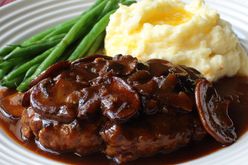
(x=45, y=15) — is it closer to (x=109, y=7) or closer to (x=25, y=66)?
(x=109, y=7)

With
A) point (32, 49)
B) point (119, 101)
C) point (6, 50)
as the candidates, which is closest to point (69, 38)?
point (32, 49)

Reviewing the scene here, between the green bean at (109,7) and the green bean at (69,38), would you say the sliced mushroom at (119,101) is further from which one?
the green bean at (109,7)

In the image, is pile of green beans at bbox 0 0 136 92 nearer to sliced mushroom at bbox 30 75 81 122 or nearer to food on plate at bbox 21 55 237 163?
sliced mushroom at bbox 30 75 81 122

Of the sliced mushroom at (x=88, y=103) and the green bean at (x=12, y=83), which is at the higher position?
the sliced mushroom at (x=88, y=103)

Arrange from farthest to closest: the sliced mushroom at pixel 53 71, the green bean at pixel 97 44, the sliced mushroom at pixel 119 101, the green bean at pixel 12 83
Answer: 1. the green bean at pixel 97 44
2. the green bean at pixel 12 83
3. the sliced mushroom at pixel 53 71
4. the sliced mushroom at pixel 119 101

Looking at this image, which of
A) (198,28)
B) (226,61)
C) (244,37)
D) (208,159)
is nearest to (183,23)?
(198,28)

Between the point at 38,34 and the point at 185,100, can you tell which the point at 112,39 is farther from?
the point at 185,100

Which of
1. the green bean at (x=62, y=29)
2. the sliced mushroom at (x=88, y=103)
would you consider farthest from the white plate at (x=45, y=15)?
the sliced mushroom at (x=88, y=103)

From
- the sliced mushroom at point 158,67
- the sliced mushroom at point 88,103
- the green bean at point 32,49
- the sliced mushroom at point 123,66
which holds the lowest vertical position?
the green bean at point 32,49
